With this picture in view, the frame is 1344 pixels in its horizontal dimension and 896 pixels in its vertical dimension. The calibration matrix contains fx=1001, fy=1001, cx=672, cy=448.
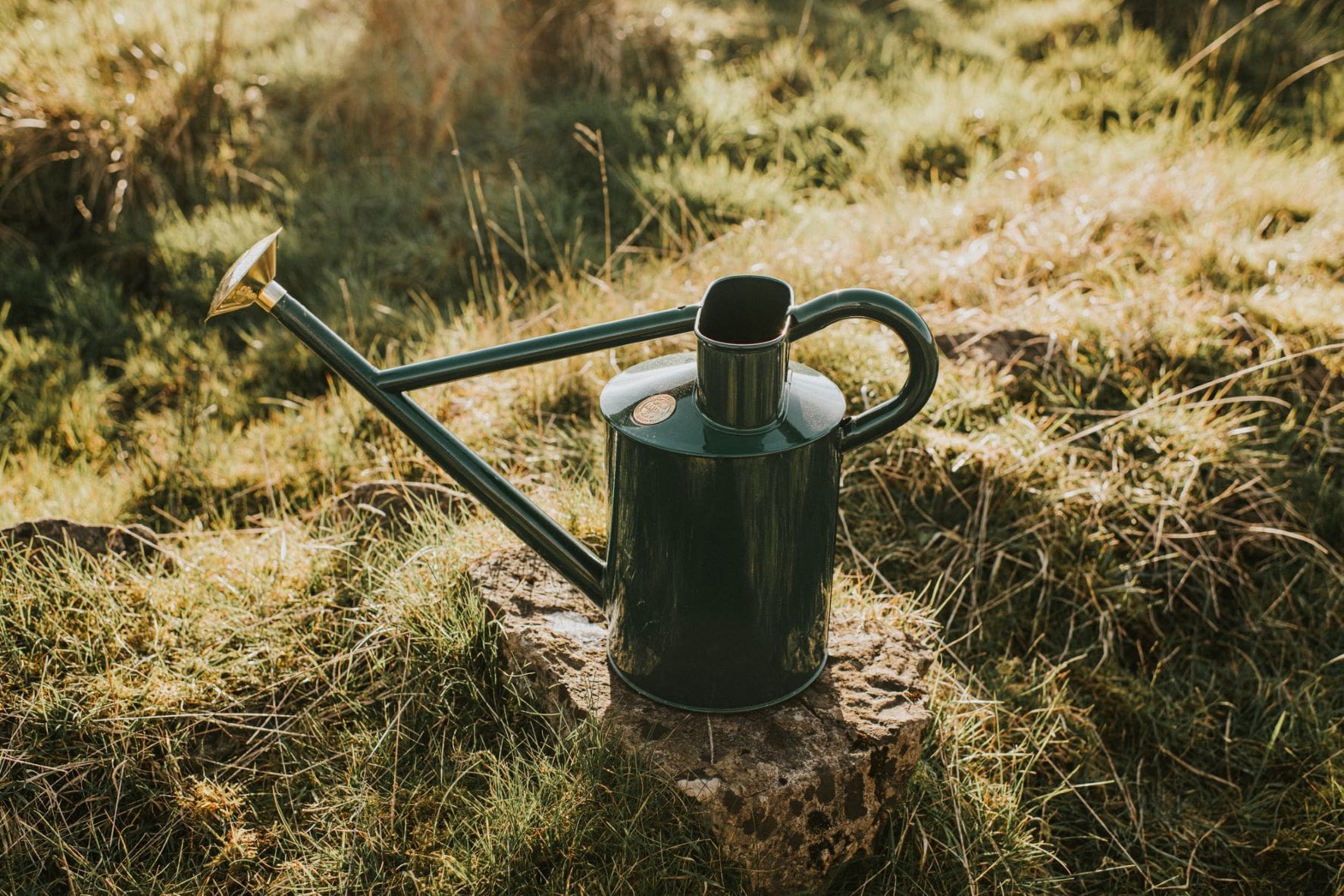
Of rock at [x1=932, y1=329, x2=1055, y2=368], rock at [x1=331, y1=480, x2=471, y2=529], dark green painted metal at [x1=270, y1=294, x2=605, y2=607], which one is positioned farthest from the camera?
rock at [x1=932, y1=329, x2=1055, y2=368]

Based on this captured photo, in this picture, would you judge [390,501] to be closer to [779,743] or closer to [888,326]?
[779,743]

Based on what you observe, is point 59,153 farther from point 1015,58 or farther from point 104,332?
point 1015,58

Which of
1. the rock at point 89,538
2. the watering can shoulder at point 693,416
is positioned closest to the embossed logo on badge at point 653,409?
the watering can shoulder at point 693,416

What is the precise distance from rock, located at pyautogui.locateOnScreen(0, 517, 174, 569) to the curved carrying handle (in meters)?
1.35

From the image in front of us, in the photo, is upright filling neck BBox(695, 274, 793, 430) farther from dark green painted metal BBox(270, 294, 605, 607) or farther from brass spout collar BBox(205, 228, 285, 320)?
brass spout collar BBox(205, 228, 285, 320)

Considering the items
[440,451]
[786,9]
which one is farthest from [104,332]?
[786,9]

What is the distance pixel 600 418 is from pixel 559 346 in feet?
3.52

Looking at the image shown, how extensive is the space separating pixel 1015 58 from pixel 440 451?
164 inches

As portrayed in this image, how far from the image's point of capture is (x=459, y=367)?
1.30m

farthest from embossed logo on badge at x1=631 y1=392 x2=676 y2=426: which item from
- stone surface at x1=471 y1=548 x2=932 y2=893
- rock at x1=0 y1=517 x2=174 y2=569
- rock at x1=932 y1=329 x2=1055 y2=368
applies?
rock at x1=932 y1=329 x2=1055 y2=368

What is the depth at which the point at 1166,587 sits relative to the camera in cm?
215

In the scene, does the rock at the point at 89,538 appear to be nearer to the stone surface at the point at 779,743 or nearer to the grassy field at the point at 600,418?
the grassy field at the point at 600,418

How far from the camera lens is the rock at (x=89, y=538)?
1.83m

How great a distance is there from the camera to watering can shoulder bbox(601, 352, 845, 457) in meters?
1.24
